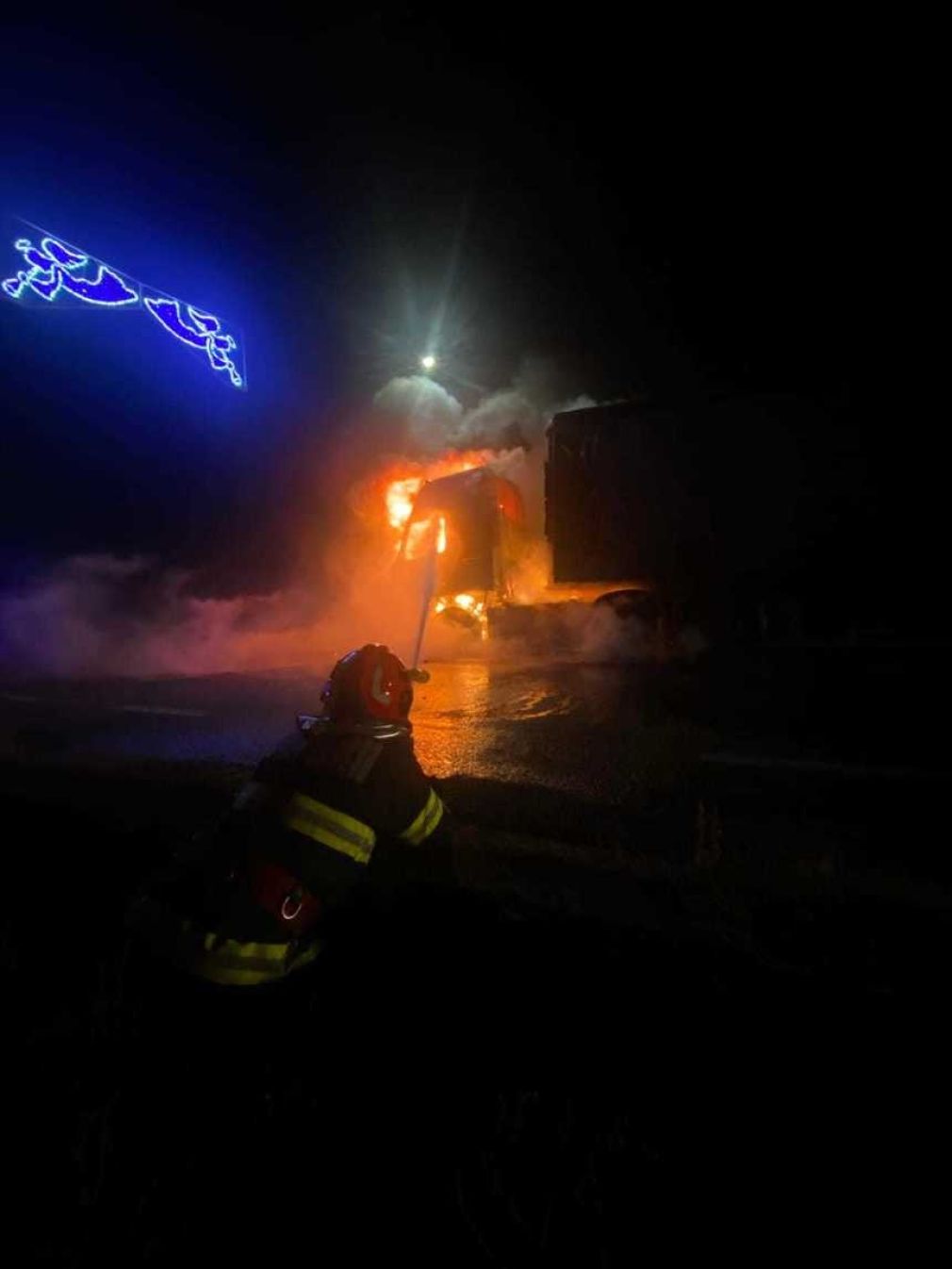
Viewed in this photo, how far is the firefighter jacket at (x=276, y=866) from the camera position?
1.91 metres

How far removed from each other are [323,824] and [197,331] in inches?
524

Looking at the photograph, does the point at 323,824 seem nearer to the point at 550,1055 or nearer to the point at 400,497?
the point at 550,1055

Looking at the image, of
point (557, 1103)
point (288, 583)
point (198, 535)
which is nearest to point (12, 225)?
point (198, 535)

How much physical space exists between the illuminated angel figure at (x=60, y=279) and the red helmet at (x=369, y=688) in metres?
11.5

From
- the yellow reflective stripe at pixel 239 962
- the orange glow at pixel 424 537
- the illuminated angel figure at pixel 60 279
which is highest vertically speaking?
the illuminated angel figure at pixel 60 279

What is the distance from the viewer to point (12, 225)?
355 inches

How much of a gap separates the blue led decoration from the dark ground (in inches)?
447

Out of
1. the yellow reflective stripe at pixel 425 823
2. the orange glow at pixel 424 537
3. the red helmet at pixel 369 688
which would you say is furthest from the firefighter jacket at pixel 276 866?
the orange glow at pixel 424 537

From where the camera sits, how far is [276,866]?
1.95 meters

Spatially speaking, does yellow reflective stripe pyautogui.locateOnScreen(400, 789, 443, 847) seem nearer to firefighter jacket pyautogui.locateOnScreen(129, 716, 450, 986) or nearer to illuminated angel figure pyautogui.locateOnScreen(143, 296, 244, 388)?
firefighter jacket pyautogui.locateOnScreen(129, 716, 450, 986)

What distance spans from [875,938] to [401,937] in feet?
6.72

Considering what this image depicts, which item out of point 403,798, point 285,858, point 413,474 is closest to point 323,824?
point 285,858

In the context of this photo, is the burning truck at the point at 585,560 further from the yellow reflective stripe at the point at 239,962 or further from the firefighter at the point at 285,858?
the yellow reflective stripe at the point at 239,962

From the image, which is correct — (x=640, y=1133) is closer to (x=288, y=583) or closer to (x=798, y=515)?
(x=798, y=515)
